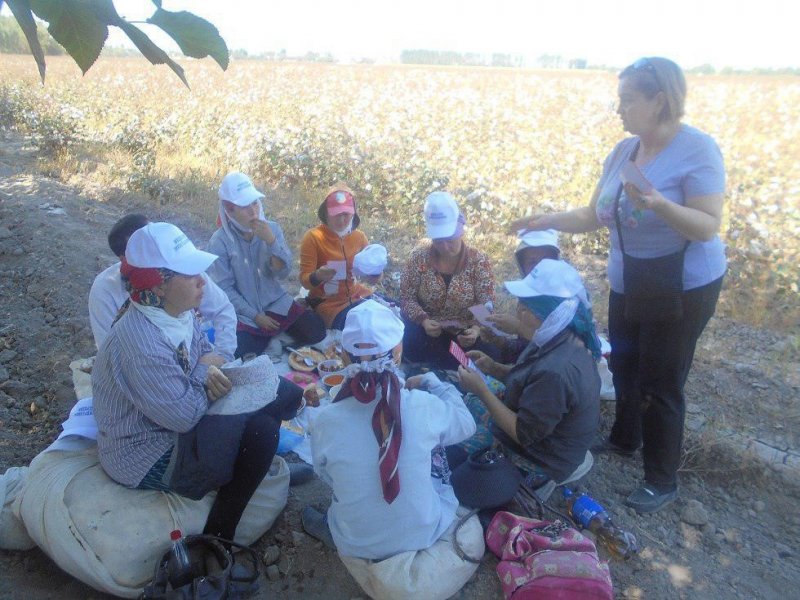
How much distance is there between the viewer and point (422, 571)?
230 cm

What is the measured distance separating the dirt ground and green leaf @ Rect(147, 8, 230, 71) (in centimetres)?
219

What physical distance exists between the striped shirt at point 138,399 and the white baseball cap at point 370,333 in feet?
2.20

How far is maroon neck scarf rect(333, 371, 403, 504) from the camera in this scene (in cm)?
219

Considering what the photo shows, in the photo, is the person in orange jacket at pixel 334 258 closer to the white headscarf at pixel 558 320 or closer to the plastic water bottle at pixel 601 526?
the white headscarf at pixel 558 320

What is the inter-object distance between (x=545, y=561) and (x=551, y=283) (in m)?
1.13

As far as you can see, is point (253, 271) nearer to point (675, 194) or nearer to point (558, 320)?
point (558, 320)

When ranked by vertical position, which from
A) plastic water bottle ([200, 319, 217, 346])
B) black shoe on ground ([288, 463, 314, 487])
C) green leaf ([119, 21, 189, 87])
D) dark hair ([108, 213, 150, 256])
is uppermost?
green leaf ([119, 21, 189, 87])

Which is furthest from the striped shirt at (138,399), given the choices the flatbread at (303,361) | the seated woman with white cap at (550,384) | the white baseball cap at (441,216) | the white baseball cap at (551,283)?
the white baseball cap at (441,216)

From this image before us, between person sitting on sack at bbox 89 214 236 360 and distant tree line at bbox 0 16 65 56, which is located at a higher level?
distant tree line at bbox 0 16 65 56

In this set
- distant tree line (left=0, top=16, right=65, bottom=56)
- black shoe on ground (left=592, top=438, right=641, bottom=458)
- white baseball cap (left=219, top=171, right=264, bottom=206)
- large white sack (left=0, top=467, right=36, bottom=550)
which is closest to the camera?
distant tree line (left=0, top=16, right=65, bottom=56)

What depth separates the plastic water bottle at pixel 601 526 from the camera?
265 centimetres

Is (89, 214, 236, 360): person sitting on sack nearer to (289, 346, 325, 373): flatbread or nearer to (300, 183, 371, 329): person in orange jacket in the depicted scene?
(289, 346, 325, 373): flatbread

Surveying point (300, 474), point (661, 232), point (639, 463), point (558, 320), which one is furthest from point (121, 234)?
point (639, 463)

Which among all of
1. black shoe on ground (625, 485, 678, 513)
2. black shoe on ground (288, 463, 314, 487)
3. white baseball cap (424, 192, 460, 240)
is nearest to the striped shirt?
black shoe on ground (288, 463, 314, 487)
